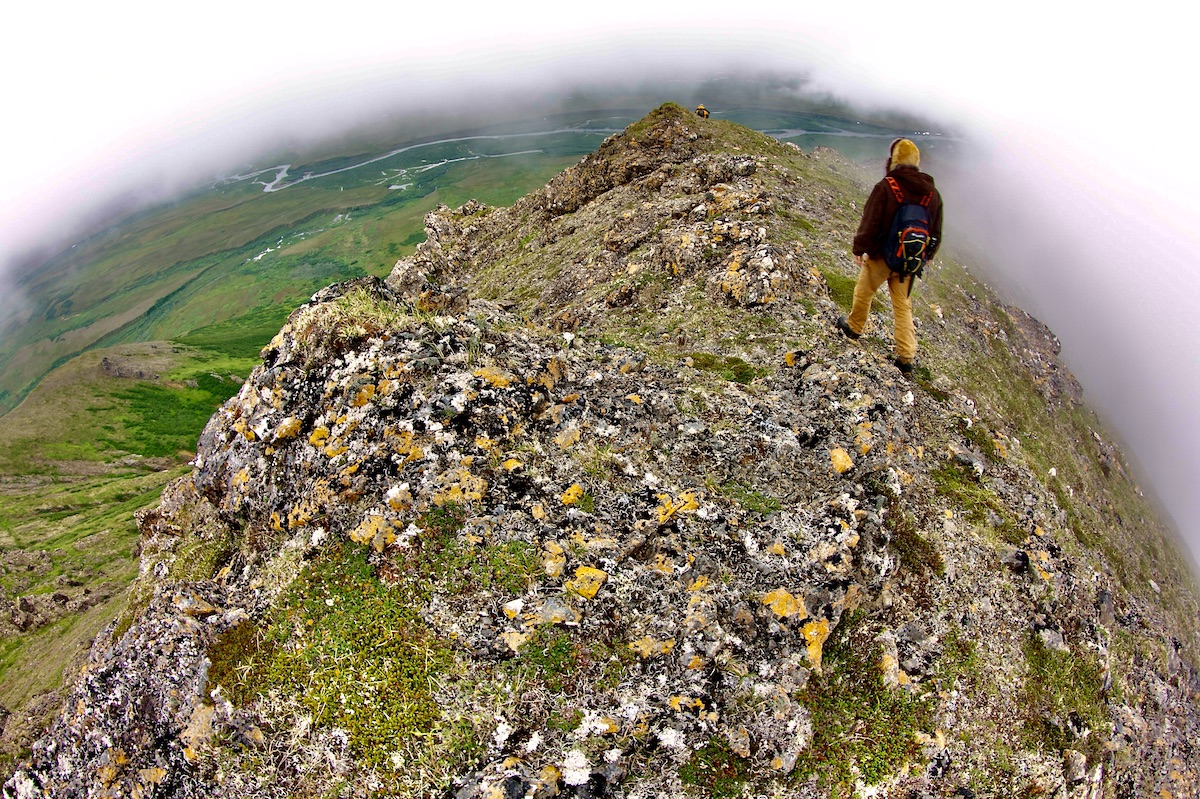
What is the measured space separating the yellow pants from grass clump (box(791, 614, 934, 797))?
29.9 feet

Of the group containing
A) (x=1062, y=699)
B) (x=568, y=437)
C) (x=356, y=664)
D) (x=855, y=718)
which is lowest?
(x=1062, y=699)

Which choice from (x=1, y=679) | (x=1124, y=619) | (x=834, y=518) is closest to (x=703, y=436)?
(x=834, y=518)

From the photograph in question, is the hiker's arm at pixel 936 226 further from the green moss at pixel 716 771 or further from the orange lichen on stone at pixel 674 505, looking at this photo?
the green moss at pixel 716 771

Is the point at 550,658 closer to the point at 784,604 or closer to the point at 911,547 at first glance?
the point at 784,604

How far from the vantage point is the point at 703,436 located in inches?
521

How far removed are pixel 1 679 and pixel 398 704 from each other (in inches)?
2948

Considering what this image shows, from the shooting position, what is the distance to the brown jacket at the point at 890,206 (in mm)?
12922

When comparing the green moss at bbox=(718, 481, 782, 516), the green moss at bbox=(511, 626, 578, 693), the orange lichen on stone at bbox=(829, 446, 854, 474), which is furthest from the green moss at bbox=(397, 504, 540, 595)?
the orange lichen on stone at bbox=(829, 446, 854, 474)

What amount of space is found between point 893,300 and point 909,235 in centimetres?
251

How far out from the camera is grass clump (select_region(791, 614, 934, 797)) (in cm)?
877

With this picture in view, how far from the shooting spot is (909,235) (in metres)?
12.9

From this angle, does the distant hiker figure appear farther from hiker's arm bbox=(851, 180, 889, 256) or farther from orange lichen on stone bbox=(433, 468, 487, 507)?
orange lichen on stone bbox=(433, 468, 487, 507)

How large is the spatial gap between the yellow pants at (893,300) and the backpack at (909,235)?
775 mm

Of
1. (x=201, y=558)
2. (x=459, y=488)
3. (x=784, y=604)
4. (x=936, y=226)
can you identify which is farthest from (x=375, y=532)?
(x=936, y=226)
